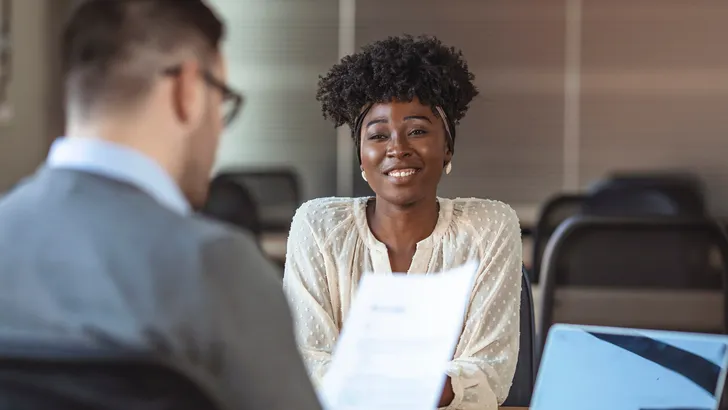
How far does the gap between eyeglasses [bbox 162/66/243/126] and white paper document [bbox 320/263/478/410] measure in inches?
8.4

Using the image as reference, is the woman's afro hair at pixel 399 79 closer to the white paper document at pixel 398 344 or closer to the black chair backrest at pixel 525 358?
the black chair backrest at pixel 525 358

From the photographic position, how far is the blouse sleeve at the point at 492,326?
154 cm

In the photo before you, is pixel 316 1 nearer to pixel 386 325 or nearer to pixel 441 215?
pixel 441 215

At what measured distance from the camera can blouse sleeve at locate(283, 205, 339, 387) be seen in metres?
1.67

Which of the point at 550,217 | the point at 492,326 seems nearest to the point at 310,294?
the point at 492,326

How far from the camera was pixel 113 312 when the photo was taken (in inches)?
28.1

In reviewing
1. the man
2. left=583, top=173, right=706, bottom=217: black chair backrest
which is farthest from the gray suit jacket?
left=583, top=173, right=706, bottom=217: black chair backrest

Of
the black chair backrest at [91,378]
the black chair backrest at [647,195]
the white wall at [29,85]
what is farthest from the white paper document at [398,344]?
the white wall at [29,85]

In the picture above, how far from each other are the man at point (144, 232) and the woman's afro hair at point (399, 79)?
2.95 ft

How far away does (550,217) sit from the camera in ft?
15.6

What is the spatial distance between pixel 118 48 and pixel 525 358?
1.18 m

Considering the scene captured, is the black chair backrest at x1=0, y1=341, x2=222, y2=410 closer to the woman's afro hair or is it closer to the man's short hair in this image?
the man's short hair

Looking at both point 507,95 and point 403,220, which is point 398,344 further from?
point 507,95

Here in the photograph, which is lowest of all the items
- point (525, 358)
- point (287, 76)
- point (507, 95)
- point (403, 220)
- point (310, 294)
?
point (525, 358)
